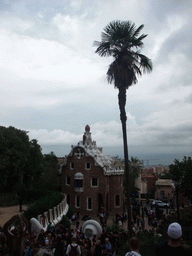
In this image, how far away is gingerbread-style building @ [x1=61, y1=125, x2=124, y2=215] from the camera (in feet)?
107

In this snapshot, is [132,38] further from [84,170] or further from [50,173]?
[50,173]

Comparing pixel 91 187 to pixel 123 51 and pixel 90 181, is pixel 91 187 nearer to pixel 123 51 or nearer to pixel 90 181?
pixel 90 181

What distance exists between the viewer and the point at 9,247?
880 centimetres

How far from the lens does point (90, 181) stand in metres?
33.0

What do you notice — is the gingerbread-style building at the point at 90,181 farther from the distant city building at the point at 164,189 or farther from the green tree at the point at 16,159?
the distant city building at the point at 164,189

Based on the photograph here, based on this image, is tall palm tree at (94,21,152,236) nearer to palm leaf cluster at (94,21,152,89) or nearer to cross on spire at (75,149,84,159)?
palm leaf cluster at (94,21,152,89)

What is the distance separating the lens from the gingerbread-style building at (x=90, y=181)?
32562mm

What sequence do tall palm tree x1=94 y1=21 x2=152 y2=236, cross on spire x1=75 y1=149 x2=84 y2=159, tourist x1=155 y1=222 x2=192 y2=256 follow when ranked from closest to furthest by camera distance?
tourist x1=155 y1=222 x2=192 y2=256
tall palm tree x1=94 y1=21 x2=152 y2=236
cross on spire x1=75 y1=149 x2=84 y2=159

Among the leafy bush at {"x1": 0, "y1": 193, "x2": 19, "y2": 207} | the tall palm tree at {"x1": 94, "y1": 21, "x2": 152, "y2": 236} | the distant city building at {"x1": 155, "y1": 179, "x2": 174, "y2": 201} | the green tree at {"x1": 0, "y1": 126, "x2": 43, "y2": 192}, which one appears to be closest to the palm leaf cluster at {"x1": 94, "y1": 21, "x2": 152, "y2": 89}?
the tall palm tree at {"x1": 94, "y1": 21, "x2": 152, "y2": 236}

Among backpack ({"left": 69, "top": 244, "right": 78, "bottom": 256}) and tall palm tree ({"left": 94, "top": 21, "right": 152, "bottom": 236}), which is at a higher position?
tall palm tree ({"left": 94, "top": 21, "right": 152, "bottom": 236})

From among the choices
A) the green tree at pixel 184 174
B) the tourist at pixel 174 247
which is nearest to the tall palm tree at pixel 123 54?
the green tree at pixel 184 174

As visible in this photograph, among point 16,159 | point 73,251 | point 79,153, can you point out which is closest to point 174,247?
point 73,251

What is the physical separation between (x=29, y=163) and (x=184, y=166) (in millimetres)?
24013

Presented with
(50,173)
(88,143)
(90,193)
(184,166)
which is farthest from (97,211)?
(184,166)
